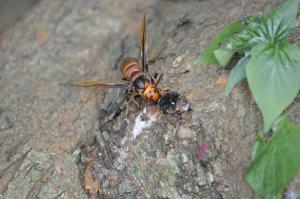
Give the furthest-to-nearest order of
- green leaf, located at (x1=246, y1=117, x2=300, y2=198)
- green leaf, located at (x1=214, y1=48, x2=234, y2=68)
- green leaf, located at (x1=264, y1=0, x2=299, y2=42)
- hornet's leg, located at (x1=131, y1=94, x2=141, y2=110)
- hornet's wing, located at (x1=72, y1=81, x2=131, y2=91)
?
hornet's wing, located at (x1=72, y1=81, x2=131, y2=91), hornet's leg, located at (x1=131, y1=94, x2=141, y2=110), green leaf, located at (x1=214, y1=48, x2=234, y2=68), green leaf, located at (x1=264, y1=0, x2=299, y2=42), green leaf, located at (x1=246, y1=117, x2=300, y2=198)

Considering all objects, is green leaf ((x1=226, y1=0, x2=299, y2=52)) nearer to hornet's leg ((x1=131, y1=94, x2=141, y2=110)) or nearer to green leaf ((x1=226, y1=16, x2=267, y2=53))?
green leaf ((x1=226, y1=16, x2=267, y2=53))

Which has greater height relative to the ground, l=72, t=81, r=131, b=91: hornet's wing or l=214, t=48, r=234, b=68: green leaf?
l=214, t=48, r=234, b=68: green leaf

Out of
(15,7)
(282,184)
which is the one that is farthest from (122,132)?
(15,7)

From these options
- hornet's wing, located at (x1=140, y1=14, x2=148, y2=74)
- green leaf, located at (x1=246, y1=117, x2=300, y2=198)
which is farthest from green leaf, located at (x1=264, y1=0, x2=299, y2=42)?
hornet's wing, located at (x1=140, y1=14, x2=148, y2=74)

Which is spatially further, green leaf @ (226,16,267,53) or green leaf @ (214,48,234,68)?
green leaf @ (214,48,234,68)

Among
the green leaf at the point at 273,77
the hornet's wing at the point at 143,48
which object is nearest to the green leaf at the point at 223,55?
the green leaf at the point at 273,77

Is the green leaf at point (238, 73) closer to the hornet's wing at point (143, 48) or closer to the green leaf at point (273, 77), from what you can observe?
the green leaf at point (273, 77)

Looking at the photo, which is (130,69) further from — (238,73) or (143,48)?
(238,73)
